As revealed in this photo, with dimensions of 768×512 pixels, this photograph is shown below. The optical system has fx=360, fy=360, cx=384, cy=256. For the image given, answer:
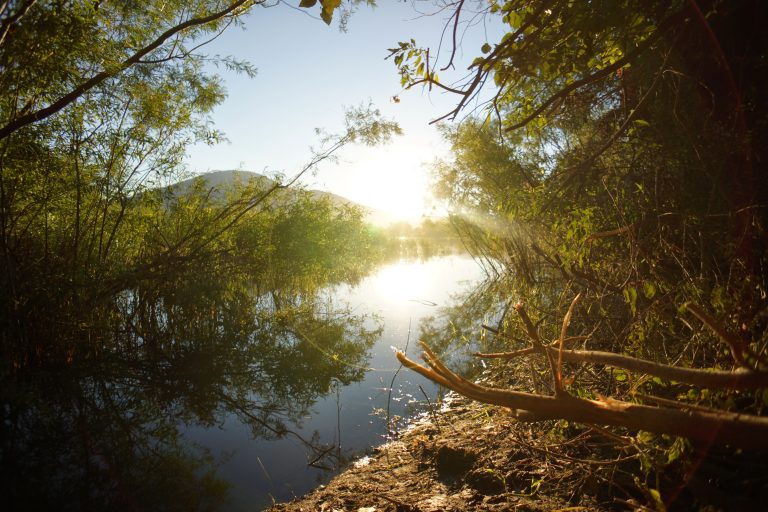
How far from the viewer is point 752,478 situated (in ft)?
4.28

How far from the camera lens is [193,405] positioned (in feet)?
17.2

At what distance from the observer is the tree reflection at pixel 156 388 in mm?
3295

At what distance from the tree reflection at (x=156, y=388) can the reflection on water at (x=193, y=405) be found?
0.06 ft

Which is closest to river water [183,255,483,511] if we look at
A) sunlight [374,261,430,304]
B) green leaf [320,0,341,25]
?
green leaf [320,0,341,25]

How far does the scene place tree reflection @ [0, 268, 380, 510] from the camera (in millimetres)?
3295

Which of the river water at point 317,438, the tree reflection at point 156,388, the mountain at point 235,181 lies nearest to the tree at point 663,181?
the river water at point 317,438

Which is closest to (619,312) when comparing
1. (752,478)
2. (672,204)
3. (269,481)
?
(672,204)

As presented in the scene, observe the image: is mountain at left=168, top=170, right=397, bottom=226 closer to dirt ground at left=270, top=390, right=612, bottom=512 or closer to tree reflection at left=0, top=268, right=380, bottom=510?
tree reflection at left=0, top=268, right=380, bottom=510

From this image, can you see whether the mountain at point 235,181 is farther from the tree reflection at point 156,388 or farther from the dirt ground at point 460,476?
the dirt ground at point 460,476

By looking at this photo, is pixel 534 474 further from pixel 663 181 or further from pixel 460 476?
pixel 663 181

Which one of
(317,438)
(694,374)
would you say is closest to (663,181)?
(694,374)

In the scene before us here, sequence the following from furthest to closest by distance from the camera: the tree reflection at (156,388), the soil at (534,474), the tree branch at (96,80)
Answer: the tree branch at (96,80), the tree reflection at (156,388), the soil at (534,474)

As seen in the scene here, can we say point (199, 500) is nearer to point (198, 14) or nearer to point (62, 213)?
point (62, 213)

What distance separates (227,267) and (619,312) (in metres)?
7.91
